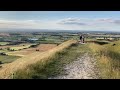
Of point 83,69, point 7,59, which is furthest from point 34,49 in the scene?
point 83,69

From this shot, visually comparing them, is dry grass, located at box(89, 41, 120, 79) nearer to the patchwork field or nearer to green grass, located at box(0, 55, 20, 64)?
the patchwork field

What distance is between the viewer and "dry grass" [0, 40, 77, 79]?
8.30 metres

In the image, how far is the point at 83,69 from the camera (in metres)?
9.23

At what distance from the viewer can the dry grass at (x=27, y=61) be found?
327 inches

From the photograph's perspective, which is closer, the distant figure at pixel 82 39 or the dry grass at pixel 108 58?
the distant figure at pixel 82 39

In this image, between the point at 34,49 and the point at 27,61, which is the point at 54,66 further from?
the point at 34,49

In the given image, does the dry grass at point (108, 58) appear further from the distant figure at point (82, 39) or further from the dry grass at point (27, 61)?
the dry grass at point (27, 61)

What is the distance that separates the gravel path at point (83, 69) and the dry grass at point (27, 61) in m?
0.63

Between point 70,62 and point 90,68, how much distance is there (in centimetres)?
76

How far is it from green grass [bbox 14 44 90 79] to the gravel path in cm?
20

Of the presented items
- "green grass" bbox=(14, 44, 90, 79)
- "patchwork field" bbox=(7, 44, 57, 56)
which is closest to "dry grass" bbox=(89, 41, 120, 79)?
"green grass" bbox=(14, 44, 90, 79)

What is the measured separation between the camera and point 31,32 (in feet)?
27.5

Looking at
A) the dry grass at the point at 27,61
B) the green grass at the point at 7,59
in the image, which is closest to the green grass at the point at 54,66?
the dry grass at the point at 27,61
